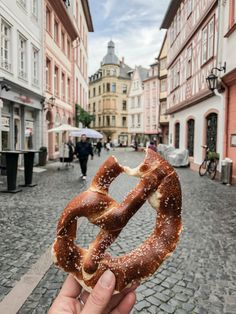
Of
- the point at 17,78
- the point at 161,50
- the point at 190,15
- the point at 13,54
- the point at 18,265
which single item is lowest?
the point at 18,265

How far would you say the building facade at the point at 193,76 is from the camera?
14469 millimetres

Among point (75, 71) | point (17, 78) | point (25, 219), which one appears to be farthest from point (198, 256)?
point (75, 71)

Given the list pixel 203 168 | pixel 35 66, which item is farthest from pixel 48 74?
pixel 203 168

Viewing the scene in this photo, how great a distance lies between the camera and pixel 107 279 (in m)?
1.46

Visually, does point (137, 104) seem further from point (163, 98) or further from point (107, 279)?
point (107, 279)

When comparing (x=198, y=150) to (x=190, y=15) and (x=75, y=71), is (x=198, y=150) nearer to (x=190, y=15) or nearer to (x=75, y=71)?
(x=190, y=15)

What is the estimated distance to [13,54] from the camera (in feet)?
48.9

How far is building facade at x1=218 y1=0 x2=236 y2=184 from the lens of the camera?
11555 mm

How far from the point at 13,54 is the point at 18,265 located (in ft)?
41.9

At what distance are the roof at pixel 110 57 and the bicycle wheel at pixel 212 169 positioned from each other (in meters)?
62.2

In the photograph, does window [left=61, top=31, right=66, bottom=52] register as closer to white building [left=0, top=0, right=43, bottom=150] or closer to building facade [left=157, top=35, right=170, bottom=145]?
white building [left=0, top=0, right=43, bottom=150]

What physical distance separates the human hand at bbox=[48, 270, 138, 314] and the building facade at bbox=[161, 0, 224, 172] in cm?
1239

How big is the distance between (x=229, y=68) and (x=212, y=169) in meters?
4.18

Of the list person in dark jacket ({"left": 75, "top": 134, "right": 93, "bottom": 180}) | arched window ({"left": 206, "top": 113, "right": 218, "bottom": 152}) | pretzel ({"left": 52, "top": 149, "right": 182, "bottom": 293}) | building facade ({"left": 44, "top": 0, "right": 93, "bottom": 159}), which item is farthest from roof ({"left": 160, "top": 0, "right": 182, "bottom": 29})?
pretzel ({"left": 52, "top": 149, "right": 182, "bottom": 293})
